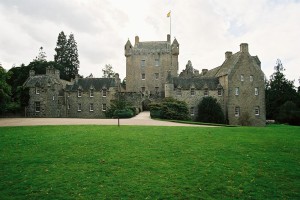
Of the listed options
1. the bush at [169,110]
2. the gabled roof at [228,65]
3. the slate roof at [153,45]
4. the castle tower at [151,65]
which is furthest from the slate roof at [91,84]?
the gabled roof at [228,65]

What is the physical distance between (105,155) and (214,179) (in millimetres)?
5162

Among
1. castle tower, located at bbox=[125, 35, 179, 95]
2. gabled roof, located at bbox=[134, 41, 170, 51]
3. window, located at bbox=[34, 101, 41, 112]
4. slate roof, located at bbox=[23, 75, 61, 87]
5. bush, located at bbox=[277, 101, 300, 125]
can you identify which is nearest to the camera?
window, located at bbox=[34, 101, 41, 112]

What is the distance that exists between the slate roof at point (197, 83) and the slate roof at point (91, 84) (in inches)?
503

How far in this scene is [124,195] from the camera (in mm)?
7355

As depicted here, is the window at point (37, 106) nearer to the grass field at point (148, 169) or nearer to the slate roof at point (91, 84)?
the slate roof at point (91, 84)

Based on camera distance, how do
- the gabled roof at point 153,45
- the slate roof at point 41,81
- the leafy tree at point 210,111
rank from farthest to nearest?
the gabled roof at point 153,45 → the slate roof at point 41,81 → the leafy tree at point 210,111

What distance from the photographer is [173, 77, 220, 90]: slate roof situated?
146 ft

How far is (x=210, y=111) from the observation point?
4081cm

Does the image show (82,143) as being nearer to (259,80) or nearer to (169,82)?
(169,82)

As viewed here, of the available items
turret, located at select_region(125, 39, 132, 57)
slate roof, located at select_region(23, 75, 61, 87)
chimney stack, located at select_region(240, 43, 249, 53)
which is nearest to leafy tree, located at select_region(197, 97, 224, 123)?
chimney stack, located at select_region(240, 43, 249, 53)

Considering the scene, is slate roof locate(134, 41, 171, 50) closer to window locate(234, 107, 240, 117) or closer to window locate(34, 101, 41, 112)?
window locate(234, 107, 240, 117)

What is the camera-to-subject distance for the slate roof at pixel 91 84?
4741 centimetres

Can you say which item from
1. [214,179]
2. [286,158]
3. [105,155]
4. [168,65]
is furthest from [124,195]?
[168,65]

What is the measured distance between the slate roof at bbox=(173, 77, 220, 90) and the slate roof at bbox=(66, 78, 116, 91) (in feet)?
41.9
